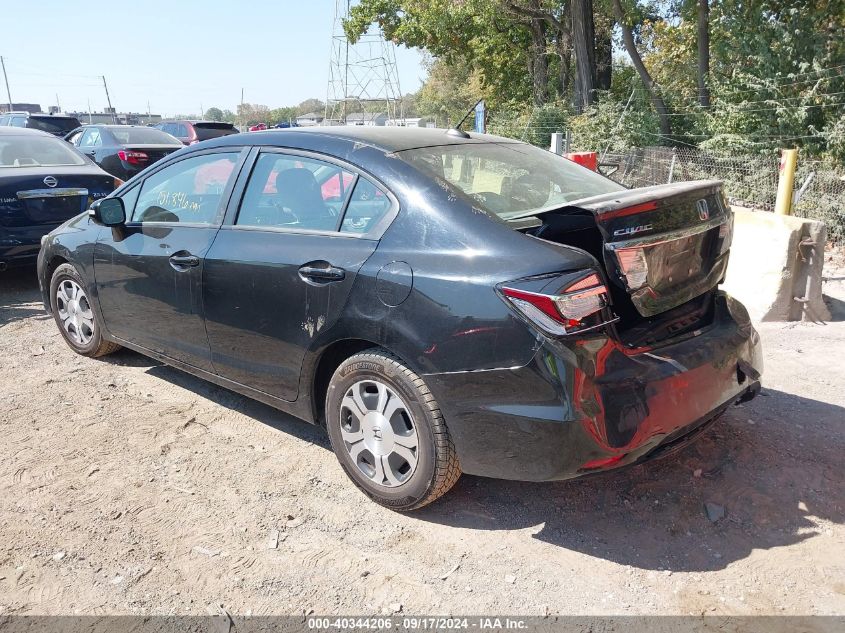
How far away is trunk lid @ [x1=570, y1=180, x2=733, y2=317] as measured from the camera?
2.75m

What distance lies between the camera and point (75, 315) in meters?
5.08

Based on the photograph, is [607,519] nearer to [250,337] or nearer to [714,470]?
[714,470]

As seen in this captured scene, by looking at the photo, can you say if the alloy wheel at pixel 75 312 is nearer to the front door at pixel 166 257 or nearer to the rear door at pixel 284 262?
the front door at pixel 166 257

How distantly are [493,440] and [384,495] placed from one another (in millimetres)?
665

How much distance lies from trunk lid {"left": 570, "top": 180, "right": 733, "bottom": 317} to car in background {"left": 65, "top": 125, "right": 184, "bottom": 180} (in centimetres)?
1120

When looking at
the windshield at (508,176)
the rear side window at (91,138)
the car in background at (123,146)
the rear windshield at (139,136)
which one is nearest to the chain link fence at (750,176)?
the windshield at (508,176)

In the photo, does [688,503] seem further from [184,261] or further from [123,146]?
[123,146]

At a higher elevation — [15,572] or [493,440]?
[493,440]

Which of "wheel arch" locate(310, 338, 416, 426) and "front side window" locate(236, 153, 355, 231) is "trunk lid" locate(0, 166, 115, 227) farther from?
"wheel arch" locate(310, 338, 416, 426)

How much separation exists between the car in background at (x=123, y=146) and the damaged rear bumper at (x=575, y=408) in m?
11.3

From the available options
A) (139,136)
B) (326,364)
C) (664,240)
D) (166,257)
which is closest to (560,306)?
(664,240)

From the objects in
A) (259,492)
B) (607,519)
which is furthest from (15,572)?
(607,519)

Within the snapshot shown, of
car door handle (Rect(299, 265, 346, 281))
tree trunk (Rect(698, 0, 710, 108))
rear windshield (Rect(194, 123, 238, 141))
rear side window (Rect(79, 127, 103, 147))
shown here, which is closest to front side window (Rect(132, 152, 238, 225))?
car door handle (Rect(299, 265, 346, 281))

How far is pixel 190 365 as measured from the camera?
4.04 m
